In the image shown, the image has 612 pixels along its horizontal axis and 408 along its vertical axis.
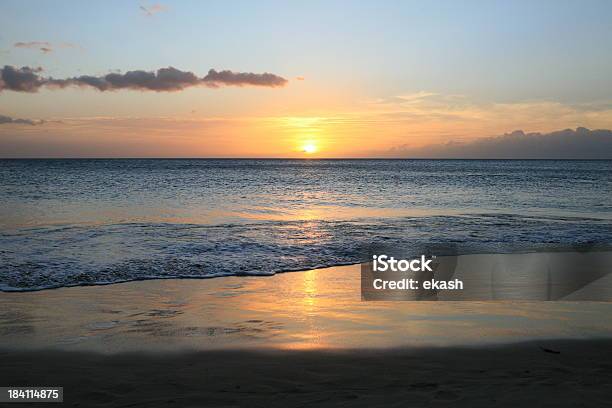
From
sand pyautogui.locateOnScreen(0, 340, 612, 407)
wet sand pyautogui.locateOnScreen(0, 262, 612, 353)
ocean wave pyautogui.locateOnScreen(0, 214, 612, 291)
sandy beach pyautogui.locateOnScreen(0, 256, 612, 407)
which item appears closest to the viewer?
sand pyautogui.locateOnScreen(0, 340, 612, 407)

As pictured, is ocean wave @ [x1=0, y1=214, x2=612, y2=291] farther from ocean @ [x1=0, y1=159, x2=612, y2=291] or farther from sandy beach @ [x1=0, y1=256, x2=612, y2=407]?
sandy beach @ [x1=0, y1=256, x2=612, y2=407]

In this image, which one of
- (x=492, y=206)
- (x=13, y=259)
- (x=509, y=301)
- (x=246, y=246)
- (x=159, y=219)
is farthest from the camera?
(x=492, y=206)

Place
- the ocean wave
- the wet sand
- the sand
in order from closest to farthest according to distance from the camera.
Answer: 1. the sand
2. the wet sand
3. the ocean wave

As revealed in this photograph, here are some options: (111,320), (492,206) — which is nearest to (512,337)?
(111,320)

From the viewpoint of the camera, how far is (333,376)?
5324mm

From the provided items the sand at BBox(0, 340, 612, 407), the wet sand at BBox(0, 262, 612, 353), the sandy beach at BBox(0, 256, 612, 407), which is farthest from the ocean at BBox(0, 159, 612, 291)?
the sand at BBox(0, 340, 612, 407)

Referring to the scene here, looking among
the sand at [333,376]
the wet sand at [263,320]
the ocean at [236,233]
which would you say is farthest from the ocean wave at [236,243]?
the sand at [333,376]

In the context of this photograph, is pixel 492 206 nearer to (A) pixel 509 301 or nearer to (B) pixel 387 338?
(A) pixel 509 301

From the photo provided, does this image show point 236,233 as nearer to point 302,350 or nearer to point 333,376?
point 302,350

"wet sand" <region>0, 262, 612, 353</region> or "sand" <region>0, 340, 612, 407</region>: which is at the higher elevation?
"sand" <region>0, 340, 612, 407</region>

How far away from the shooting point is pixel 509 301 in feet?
28.4

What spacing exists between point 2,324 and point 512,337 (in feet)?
23.3

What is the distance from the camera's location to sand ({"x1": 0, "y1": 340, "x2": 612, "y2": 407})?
15.5 feet

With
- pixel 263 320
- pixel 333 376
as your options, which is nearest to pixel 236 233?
pixel 263 320
